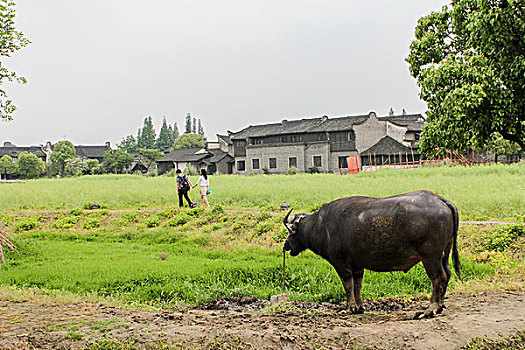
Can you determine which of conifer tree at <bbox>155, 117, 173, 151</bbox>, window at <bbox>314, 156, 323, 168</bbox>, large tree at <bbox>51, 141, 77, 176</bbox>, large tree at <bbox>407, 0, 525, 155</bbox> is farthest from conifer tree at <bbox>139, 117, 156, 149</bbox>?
large tree at <bbox>407, 0, 525, 155</bbox>

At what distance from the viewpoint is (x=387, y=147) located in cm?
4491

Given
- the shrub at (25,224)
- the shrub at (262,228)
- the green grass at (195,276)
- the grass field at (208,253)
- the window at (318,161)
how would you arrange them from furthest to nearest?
the window at (318,161) < the shrub at (25,224) < the shrub at (262,228) < the grass field at (208,253) < the green grass at (195,276)

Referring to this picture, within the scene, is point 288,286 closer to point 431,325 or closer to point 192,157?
point 431,325

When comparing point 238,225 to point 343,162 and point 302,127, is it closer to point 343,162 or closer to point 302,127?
point 343,162

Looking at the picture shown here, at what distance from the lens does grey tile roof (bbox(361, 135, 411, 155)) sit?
43938 mm

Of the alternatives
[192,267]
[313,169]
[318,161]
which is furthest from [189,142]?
[192,267]

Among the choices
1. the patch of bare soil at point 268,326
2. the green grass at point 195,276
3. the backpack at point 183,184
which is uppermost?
the backpack at point 183,184

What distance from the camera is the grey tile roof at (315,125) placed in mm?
49844

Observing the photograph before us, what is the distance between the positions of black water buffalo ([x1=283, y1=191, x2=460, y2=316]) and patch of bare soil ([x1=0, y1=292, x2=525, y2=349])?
0.53m

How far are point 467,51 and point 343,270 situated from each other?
22.2 ft

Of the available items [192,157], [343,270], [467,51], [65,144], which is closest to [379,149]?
[192,157]

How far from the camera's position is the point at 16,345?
5062 millimetres

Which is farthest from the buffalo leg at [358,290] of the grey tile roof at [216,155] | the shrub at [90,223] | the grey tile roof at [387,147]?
the grey tile roof at [216,155]

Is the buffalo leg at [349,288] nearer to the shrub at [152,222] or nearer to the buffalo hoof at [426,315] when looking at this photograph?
the buffalo hoof at [426,315]
